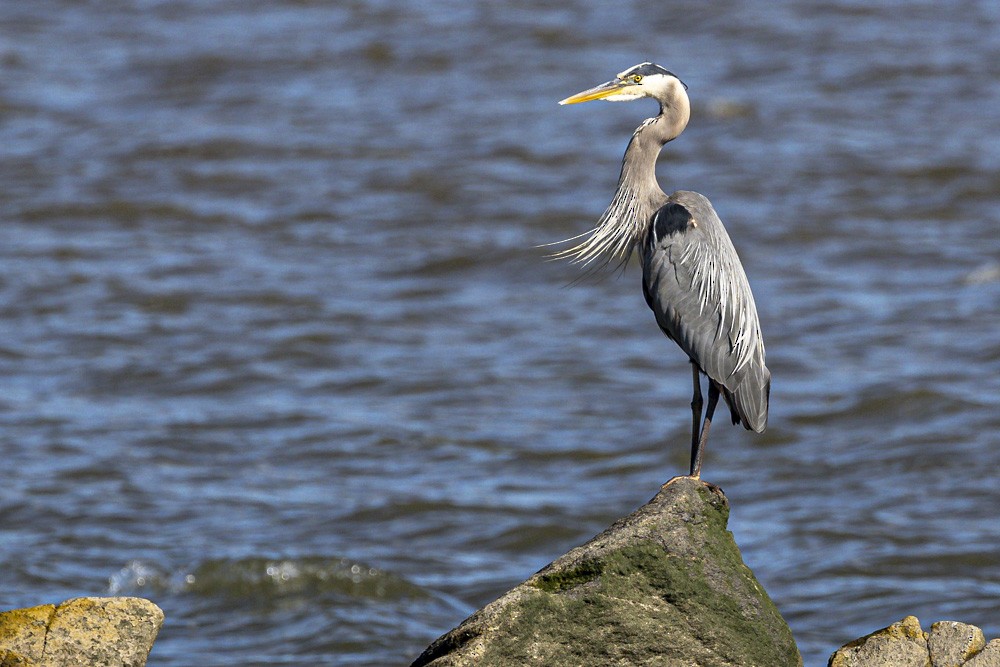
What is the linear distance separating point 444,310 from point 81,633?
30.9 ft

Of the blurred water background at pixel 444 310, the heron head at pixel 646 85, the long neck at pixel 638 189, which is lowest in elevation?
the blurred water background at pixel 444 310

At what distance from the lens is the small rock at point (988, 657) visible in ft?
18.1

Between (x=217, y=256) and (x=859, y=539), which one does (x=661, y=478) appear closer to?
(x=859, y=539)

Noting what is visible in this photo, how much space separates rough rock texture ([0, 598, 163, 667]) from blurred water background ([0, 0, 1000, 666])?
11.5 feet

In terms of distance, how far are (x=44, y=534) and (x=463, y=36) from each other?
1245 cm

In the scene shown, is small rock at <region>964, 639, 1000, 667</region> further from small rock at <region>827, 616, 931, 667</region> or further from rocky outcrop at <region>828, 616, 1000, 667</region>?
small rock at <region>827, 616, 931, 667</region>

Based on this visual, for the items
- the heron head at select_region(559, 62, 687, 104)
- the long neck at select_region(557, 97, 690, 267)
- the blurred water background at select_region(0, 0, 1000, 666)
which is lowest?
the blurred water background at select_region(0, 0, 1000, 666)

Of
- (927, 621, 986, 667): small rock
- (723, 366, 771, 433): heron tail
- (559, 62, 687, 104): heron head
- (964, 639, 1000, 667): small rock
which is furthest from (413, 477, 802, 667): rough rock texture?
(559, 62, 687, 104): heron head

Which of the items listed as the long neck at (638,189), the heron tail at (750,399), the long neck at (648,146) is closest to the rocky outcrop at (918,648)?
the heron tail at (750,399)

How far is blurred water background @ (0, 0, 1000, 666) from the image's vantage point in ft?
34.9

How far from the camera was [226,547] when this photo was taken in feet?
35.4

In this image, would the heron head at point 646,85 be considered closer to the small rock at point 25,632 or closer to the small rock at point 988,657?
the small rock at point 988,657

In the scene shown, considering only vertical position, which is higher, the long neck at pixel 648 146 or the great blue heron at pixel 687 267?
the long neck at pixel 648 146

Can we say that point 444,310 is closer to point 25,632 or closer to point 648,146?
point 648,146
